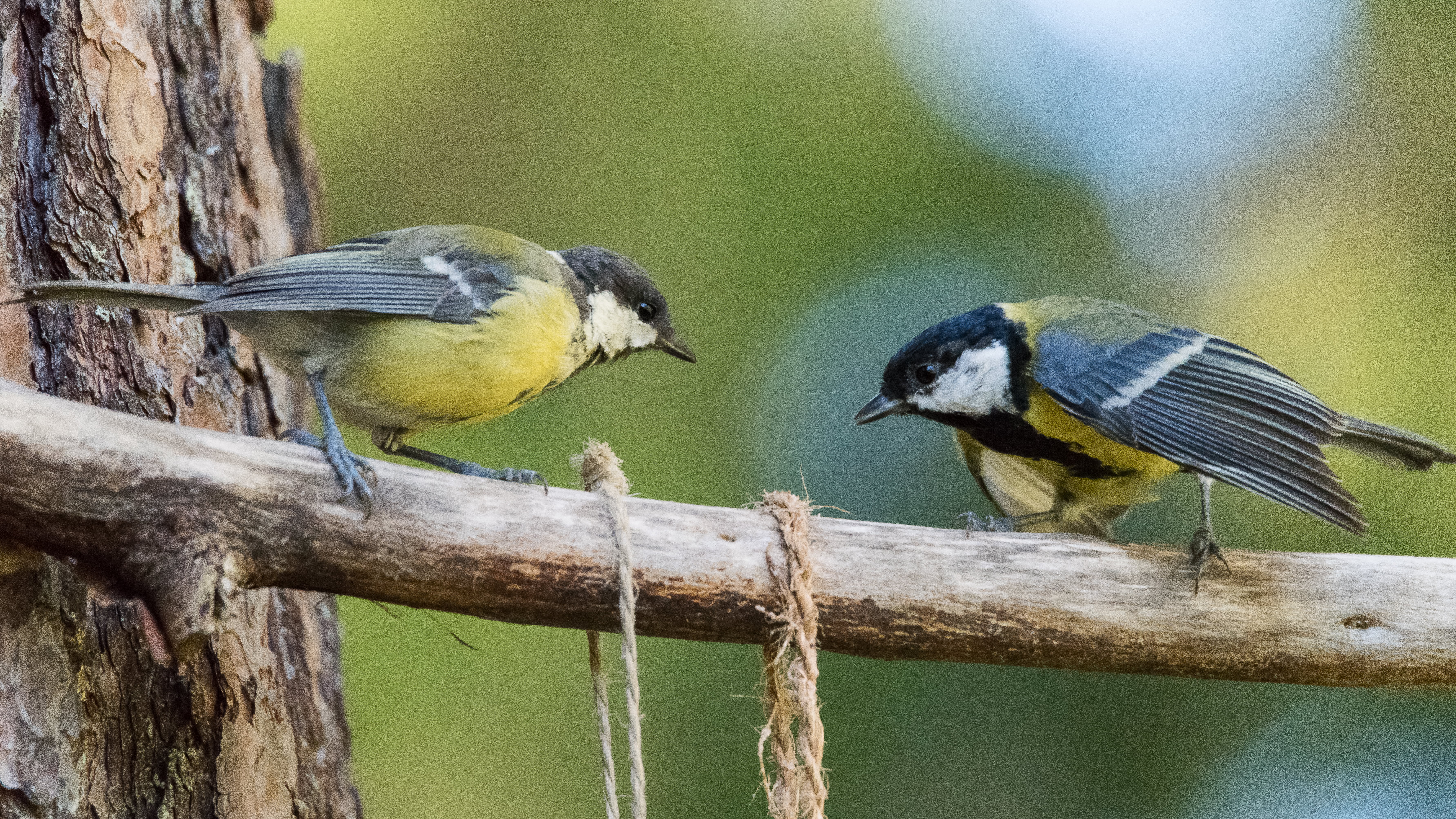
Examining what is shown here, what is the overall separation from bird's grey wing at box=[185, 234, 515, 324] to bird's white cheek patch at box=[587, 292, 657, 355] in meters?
0.22

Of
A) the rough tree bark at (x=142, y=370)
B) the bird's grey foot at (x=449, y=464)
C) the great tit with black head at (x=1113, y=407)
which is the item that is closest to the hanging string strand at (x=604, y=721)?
Result: the bird's grey foot at (x=449, y=464)

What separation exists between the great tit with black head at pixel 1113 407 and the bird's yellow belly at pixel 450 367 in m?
0.77

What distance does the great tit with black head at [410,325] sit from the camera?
1.68 metres

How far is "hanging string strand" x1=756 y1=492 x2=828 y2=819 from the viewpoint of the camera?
1.40 metres

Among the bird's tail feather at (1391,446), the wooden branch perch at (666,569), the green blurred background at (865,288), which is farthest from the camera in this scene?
the green blurred background at (865,288)

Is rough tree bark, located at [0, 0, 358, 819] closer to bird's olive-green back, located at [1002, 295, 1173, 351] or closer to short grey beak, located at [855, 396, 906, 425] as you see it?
short grey beak, located at [855, 396, 906, 425]

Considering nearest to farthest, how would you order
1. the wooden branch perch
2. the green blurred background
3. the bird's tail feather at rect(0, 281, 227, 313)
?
1. the wooden branch perch
2. the bird's tail feather at rect(0, 281, 227, 313)
3. the green blurred background

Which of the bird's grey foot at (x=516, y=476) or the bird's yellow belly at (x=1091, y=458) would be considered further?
the bird's yellow belly at (x=1091, y=458)

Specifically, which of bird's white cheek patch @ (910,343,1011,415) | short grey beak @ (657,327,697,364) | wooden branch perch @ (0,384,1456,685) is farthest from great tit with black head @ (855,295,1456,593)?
short grey beak @ (657,327,697,364)

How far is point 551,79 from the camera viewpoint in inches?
150

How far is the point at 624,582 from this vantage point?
4.45 ft

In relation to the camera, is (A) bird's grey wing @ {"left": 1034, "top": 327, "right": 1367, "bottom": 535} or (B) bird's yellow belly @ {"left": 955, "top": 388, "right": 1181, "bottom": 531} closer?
(A) bird's grey wing @ {"left": 1034, "top": 327, "right": 1367, "bottom": 535}

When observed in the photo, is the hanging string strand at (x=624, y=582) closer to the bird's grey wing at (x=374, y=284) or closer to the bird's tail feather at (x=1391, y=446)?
the bird's grey wing at (x=374, y=284)

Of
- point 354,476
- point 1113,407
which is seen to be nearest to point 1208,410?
point 1113,407
